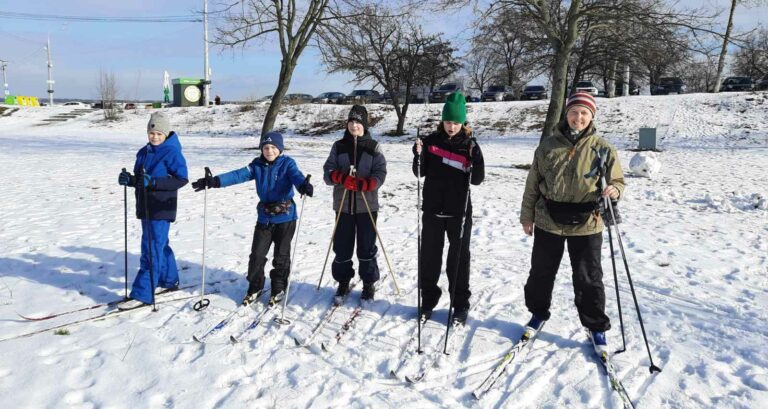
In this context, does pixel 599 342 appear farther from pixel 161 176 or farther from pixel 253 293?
pixel 161 176

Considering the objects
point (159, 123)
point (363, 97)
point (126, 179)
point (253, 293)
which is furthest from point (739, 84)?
point (126, 179)

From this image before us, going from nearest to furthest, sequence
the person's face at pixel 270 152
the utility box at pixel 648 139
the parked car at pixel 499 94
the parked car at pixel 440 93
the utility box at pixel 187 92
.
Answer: the person's face at pixel 270 152, the utility box at pixel 648 139, the parked car at pixel 440 93, the parked car at pixel 499 94, the utility box at pixel 187 92

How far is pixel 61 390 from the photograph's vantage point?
3006mm

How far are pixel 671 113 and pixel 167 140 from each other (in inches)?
932

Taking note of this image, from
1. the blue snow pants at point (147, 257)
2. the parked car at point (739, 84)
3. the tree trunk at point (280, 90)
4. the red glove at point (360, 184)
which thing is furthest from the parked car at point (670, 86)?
the blue snow pants at point (147, 257)

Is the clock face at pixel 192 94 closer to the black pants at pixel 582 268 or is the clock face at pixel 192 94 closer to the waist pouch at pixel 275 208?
the waist pouch at pixel 275 208

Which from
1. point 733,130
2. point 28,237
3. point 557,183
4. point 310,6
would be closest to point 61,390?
point 557,183

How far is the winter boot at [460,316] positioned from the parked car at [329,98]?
3257cm

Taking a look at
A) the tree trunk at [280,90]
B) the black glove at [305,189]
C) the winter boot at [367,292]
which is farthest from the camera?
the tree trunk at [280,90]

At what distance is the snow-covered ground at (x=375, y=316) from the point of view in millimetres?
3035

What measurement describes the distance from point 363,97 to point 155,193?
3157 cm

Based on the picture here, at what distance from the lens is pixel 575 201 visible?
Answer: 3.36m

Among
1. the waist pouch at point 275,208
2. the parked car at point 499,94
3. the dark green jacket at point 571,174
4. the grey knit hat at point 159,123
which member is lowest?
the waist pouch at point 275,208

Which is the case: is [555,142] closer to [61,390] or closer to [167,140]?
[167,140]
